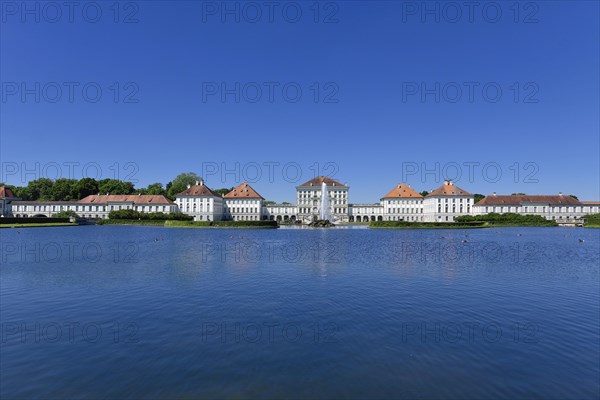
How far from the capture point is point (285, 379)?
266 inches

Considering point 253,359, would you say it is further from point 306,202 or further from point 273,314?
point 306,202

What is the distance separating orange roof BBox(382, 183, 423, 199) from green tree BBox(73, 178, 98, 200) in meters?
98.1

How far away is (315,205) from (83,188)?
76774mm

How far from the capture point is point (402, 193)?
113 meters

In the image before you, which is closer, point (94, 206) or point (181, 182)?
point (94, 206)

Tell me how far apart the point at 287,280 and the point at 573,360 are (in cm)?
1089

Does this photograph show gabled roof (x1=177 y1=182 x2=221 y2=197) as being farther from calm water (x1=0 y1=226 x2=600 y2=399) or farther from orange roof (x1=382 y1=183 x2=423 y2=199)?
calm water (x1=0 y1=226 x2=600 y2=399)

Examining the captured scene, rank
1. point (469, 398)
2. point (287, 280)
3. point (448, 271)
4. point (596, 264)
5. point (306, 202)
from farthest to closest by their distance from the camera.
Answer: point (306, 202), point (596, 264), point (448, 271), point (287, 280), point (469, 398)

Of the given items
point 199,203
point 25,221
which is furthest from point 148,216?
point 25,221

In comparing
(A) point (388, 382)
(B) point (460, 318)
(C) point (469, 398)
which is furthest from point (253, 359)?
(B) point (460, 318)

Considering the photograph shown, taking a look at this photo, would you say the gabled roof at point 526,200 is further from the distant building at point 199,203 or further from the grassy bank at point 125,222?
the grassy bank at point 125,222

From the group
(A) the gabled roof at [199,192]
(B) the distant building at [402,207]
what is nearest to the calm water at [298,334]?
(A) the gabled roof at [199,192]

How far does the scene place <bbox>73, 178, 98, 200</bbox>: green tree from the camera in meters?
111

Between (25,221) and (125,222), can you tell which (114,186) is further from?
(25,221)
